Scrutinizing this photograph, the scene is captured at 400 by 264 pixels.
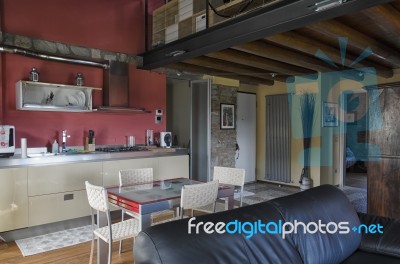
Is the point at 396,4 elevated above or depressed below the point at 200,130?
above

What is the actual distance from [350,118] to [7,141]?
6.21 metres

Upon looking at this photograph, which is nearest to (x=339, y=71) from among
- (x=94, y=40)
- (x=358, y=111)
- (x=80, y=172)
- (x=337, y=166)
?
(x=358, y=111)

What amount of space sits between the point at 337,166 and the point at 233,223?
212 inches

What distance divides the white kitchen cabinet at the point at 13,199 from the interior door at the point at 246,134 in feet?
Answer: 13.8

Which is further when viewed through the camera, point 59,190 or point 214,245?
point 59,190

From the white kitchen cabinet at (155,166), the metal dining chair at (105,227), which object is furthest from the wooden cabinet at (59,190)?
the metal dining chair at (105,227)

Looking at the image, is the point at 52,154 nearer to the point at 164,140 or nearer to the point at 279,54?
the point at 164,140

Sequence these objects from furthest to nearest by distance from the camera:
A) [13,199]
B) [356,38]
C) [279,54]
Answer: [279,54], [356,38], [13,199]

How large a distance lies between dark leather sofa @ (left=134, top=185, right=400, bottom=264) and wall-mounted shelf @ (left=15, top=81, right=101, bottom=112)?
3055 mm

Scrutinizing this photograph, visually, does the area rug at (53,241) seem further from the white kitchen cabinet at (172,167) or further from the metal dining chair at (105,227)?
the white kitchen cabinet at (172,167)

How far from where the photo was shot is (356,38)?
342 cm

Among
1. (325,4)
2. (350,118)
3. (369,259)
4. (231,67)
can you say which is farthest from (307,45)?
(350,118)

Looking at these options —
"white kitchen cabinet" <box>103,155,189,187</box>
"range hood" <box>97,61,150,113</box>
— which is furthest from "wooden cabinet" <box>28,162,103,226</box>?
"range hood" <box>97,61,150,113</box>

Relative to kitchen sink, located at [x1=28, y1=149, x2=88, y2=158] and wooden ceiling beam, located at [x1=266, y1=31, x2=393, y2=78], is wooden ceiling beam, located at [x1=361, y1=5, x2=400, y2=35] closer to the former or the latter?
wooden ceiling beam, located at [x1=266, y1=31, x2=393, y2=78]
